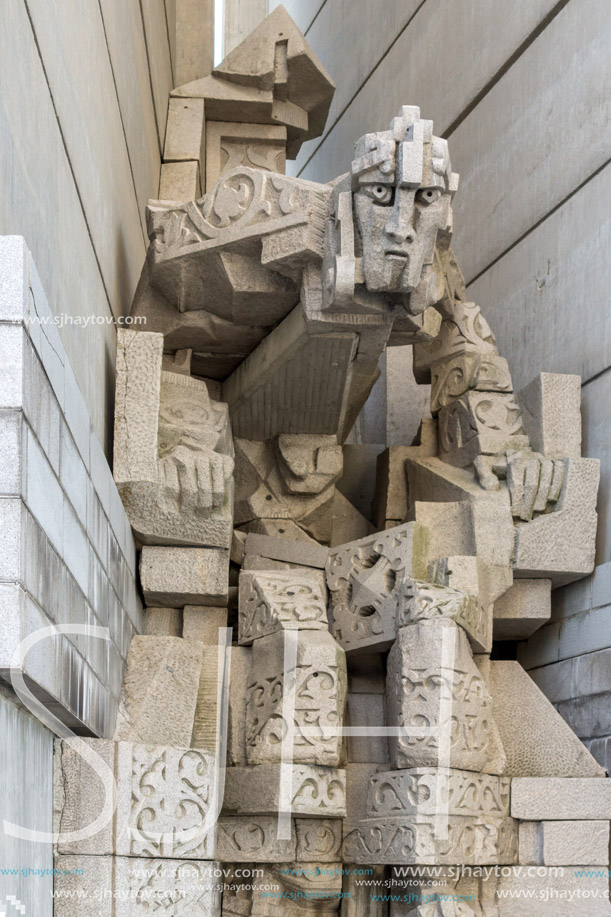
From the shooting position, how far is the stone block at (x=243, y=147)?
25.4 feet

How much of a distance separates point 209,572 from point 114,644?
93cm

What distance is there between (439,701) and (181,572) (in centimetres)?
123

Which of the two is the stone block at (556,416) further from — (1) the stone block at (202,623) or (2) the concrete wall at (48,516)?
(2) the concrete wall at (48,516)

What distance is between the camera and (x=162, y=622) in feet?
16.8

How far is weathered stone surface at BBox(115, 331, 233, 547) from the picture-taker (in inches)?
182

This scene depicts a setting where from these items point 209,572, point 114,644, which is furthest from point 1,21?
point 209,572

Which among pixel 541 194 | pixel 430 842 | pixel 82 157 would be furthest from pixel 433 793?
pixel 541 194

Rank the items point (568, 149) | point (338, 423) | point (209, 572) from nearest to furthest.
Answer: point (209, 572) < point (338, 423) < point (568, 149)

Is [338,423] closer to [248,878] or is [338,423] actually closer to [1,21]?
[248,878]

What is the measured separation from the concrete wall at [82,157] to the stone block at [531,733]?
2147mm

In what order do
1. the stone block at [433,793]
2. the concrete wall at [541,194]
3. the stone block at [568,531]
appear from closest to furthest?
1. the stone block at [433,793]
2. the stone block at [568,531]
3. the concrete wall at [541,194]

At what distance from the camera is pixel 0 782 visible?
255 cm

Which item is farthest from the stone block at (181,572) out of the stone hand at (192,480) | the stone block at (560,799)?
the stone block at (560,799)

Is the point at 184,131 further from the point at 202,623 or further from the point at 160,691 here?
the point at 160,691
